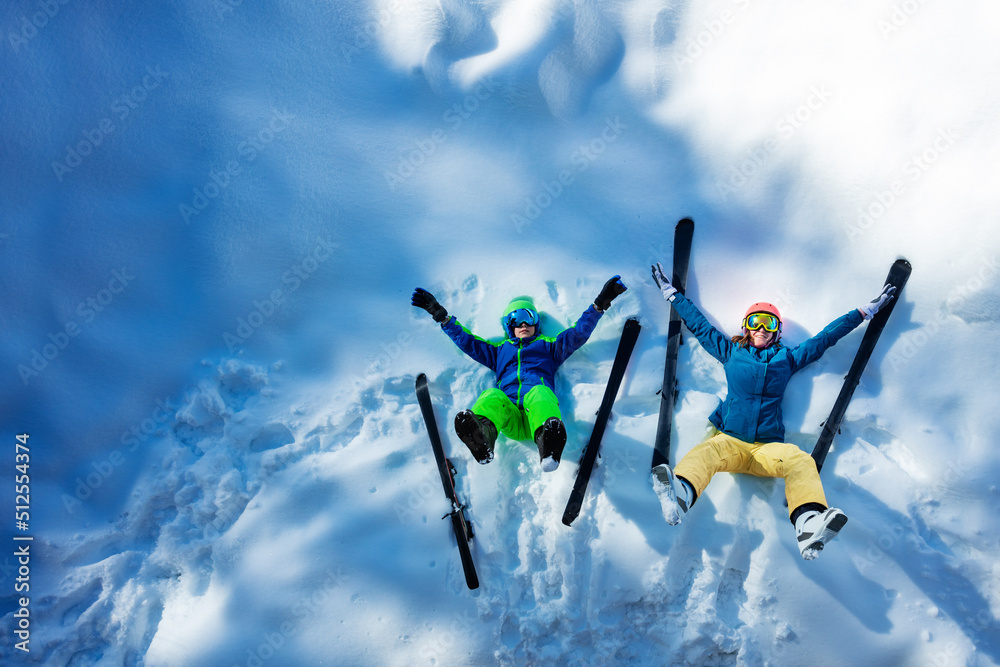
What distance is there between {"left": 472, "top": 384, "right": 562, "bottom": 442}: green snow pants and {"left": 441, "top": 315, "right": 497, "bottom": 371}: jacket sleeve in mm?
529

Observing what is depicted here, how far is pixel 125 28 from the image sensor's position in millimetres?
5520

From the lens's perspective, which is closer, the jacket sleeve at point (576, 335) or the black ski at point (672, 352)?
the black ski at point (672, 352)

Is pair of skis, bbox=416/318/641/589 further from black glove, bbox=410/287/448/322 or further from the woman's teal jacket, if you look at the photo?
the woman's teal jacket

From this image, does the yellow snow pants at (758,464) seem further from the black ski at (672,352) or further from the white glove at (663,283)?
the white glove at (663,283)

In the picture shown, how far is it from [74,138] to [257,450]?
11.9 feet

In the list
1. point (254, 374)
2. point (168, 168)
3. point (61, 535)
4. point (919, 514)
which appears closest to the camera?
point (919, 514)

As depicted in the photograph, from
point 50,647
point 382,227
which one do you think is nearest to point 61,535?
point 50,647

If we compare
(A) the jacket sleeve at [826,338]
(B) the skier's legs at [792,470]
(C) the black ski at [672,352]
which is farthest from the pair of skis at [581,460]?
(A) the jacket sleeve at [826,338]

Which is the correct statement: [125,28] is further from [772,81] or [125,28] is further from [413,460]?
[772,81]

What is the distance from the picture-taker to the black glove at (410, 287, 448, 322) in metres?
4.93

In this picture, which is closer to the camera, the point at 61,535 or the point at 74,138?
the point at 61,535

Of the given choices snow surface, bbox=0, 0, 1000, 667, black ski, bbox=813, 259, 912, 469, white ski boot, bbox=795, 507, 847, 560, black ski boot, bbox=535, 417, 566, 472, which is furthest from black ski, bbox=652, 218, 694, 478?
black ski, bbox=813, 259, 912, 469

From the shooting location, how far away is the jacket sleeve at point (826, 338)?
4449mm

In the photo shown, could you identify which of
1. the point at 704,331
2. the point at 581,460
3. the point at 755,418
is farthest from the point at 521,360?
the point at 755,418
